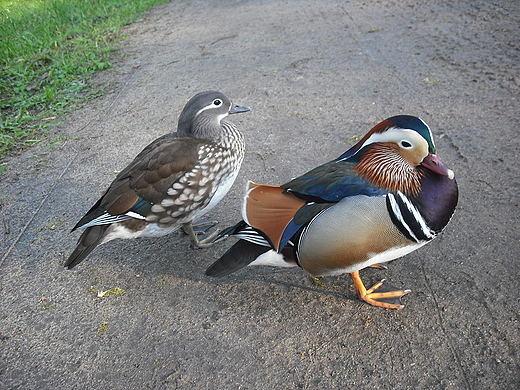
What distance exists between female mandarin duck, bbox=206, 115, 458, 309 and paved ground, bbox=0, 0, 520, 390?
0.36 metres

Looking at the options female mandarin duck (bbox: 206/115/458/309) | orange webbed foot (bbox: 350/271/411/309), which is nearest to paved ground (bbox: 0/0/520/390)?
orange webbed foot (bbox: 350/271/411/309)

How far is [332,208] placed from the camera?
2.07 metres

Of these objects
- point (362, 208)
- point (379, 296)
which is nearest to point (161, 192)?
point (362, 208)

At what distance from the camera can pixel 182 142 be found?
2719 mm

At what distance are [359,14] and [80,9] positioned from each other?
5.25 m

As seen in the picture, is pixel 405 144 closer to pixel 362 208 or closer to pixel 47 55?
pixel 362 208

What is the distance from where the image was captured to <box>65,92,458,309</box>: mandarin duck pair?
2031 mm

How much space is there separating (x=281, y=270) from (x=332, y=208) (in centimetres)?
70

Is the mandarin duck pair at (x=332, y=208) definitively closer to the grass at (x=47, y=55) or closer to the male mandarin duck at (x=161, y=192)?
the male mandarin duck at (x=161, y=192)

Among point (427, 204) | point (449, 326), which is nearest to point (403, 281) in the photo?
point (449, 326)

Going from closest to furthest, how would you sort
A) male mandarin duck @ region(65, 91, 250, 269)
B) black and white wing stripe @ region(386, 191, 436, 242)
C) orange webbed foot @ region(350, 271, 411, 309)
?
black and white wing stripe @ region(386, 191, 436, 242)
orange webbed foot @ region(350, 271, 411, 309)
male mandarin duck @ region(65, 91, 250, 269)

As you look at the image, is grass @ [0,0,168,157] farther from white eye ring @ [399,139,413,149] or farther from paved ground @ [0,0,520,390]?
white eye ring @ [399,139,413,149]

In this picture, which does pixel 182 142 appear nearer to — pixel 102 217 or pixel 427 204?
pixel 102 217

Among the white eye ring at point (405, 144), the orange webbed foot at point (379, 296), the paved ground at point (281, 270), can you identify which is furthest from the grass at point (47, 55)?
the white eye ring at point (405, 144)
